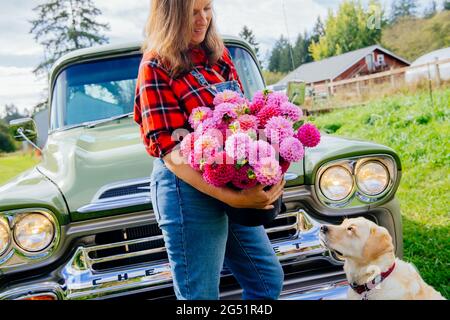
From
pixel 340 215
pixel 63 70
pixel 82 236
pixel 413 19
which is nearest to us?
pixel 82 236

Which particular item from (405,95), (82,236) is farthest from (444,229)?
(405,95)

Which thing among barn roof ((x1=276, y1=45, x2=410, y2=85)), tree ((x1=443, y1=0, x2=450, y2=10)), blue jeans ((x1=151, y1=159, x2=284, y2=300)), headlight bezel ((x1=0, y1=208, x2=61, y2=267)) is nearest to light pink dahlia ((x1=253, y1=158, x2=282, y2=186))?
blue jeans ((x1=151, y1=159, x2=284, y2=300))

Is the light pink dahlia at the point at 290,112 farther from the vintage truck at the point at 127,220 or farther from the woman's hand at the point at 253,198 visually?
the vintage truck at the point at 127,220

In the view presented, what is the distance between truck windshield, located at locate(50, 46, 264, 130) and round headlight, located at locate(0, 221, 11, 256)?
1.07 metres

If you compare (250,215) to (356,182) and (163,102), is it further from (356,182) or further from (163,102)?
(356,182)

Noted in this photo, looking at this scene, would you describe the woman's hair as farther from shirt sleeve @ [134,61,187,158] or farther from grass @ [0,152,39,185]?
grass @ [0,152,39,185]

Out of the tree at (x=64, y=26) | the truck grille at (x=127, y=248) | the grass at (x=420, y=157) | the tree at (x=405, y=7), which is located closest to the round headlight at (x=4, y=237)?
the truck grille at (x=127, y=248)

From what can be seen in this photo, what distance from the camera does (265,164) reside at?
1197 millimetres

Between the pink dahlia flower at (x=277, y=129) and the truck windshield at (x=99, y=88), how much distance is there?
142 cm

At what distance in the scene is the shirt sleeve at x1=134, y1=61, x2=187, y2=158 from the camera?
1285mm

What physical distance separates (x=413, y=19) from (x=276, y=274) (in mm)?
3200

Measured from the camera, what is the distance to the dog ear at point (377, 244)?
5.54ft
